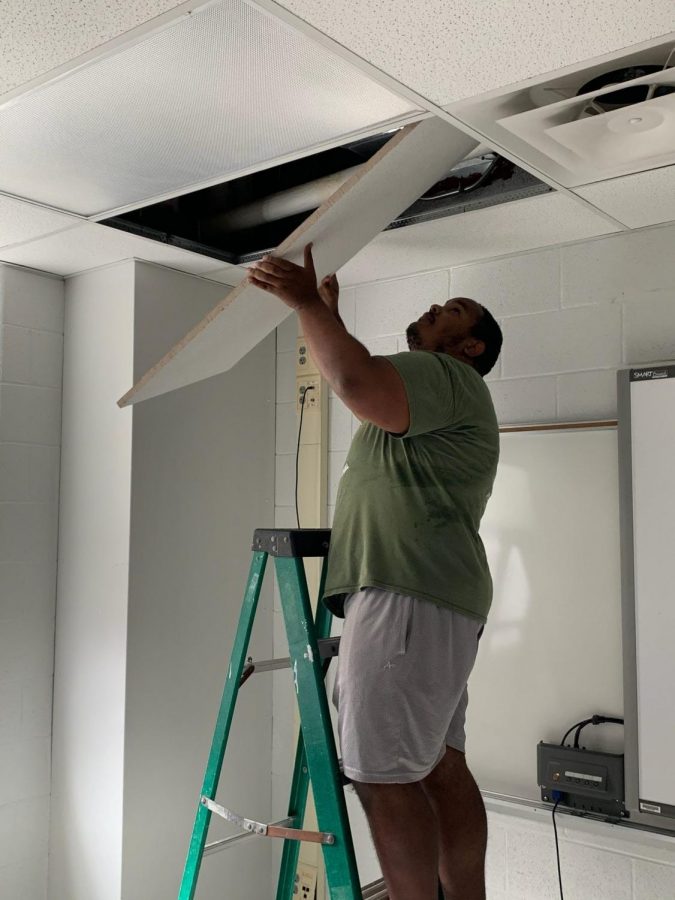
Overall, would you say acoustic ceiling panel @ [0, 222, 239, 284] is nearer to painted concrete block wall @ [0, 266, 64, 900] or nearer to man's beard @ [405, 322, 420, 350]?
painted concrete block wall @ [0, 266, 64, 900]

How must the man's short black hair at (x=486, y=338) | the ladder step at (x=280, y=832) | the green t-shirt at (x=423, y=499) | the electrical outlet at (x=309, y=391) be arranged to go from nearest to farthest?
the ladder step at (x=280, y=832) → the green t-shirt at (x=423, y=499) → the man's short black hair at (x=486, y=338) → the electrical outlet at (x=309, y=391)

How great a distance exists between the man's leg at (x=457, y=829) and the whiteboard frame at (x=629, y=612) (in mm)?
501

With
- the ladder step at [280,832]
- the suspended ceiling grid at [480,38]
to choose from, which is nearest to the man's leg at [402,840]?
the ladder step at [280,832]

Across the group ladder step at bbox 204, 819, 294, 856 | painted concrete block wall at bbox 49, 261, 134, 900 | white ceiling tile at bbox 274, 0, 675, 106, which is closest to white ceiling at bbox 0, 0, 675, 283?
white ceiling tile at bbox 274, 0, 675, 106

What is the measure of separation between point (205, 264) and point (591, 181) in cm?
135

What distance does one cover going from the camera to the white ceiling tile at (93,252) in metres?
2.67

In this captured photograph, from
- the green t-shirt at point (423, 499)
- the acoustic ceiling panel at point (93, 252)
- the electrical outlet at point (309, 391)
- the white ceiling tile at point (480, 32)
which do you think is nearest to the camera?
the white ceiling tile at point (480, 32)

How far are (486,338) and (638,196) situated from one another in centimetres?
54

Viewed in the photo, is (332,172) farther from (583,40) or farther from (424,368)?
(583,40)

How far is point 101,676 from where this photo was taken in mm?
2885

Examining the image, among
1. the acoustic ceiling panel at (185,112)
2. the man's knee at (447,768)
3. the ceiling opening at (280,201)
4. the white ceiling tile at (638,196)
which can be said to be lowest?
the man's knee at (447,768)

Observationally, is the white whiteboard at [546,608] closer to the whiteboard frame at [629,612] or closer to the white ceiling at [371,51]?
the whiteboard frame at [629,612]

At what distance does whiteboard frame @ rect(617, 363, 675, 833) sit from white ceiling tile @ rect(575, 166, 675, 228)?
0.42 metres

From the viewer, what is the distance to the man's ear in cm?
228
